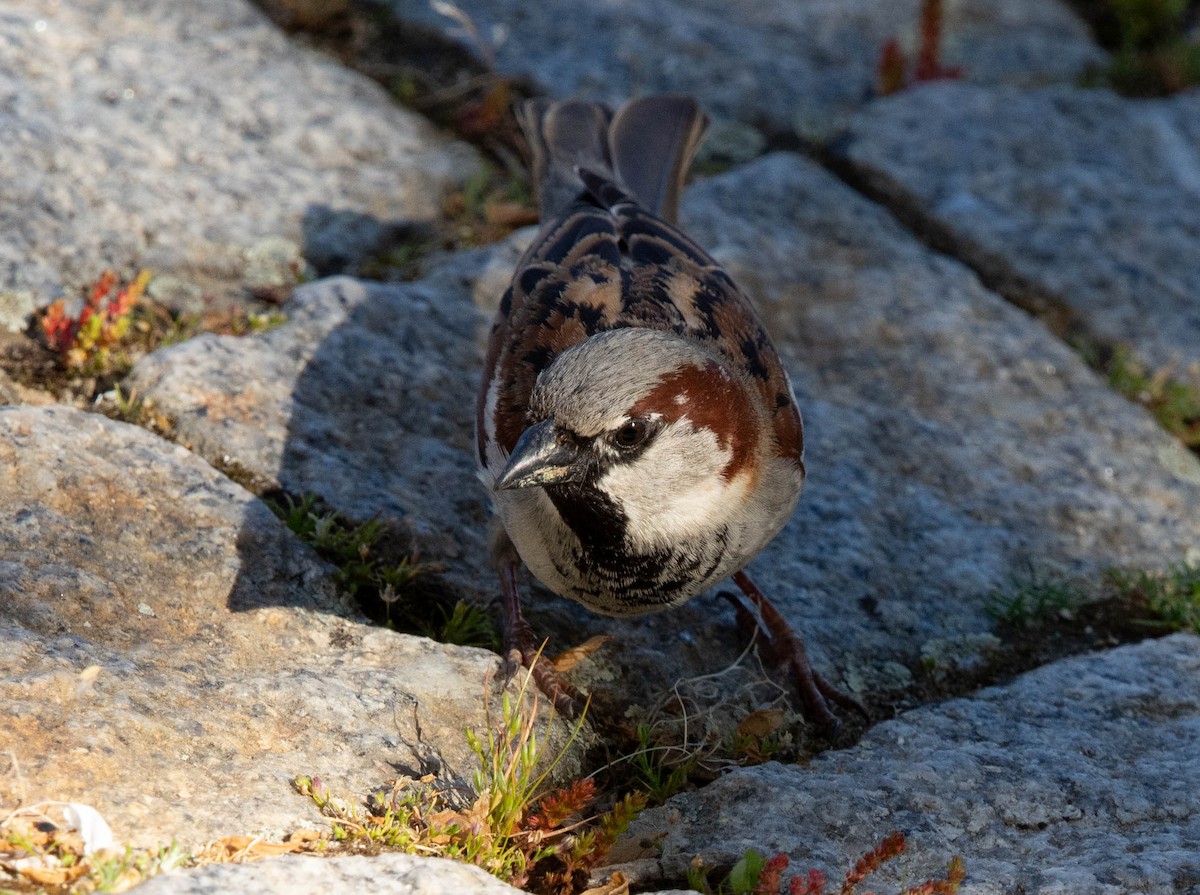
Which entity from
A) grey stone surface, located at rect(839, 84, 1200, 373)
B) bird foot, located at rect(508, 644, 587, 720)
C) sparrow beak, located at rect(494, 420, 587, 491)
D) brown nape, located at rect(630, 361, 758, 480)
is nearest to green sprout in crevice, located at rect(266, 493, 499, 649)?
bird foot, located at rect(508, 644, 587, 720)

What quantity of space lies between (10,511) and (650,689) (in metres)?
Result: 1.60

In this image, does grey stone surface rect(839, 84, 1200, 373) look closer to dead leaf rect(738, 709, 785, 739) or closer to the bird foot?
dead leaf rect(738, 709, 785, 739)

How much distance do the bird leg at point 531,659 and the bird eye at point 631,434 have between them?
1.80ft

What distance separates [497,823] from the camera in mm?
2473

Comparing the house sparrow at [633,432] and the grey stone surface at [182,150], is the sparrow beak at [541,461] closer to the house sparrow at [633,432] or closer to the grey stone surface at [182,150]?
the house sparrow at [633,432]

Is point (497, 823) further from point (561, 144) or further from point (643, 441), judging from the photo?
point (561, 144)

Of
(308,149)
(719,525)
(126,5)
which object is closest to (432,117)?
(308,149)

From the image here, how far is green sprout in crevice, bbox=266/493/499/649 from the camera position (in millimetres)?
3238

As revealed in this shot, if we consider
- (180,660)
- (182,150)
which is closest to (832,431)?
(180,660)

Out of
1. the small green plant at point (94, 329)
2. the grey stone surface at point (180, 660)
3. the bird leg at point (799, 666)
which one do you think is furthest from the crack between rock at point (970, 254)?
the small green plant at point (94, 329)

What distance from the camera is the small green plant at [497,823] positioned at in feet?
7.87

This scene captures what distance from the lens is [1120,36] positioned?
642 cm

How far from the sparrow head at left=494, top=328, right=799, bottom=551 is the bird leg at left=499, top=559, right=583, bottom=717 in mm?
326

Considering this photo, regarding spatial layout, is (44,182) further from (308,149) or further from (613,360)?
(613,360)
